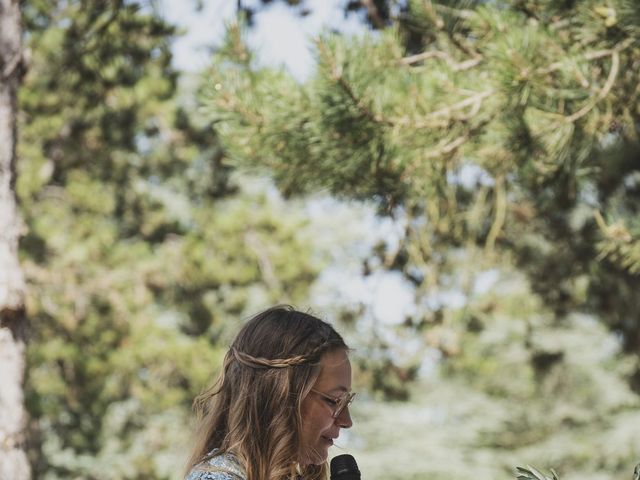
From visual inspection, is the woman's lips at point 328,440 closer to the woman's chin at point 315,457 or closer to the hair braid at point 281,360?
the woman's chin at point 315,457

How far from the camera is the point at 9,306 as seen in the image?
3.80 metres

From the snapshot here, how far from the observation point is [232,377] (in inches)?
79.6

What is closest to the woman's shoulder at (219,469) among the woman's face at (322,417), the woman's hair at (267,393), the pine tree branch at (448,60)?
the woman's hair at (267,393)

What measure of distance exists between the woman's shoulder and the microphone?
0.17 metres

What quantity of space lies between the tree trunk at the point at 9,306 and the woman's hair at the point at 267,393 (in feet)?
6.50

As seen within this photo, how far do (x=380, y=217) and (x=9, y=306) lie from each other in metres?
1.78

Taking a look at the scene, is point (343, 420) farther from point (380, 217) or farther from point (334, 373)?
point (380, 217)

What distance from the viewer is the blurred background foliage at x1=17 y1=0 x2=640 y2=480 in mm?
3590

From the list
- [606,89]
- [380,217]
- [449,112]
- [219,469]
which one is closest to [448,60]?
[449,112]

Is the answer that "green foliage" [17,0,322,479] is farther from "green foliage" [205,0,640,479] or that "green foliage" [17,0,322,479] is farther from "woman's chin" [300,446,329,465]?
"woman's chin" [300,446,329,465]

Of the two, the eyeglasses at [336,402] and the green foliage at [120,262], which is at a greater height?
the green foliage at [120,262]

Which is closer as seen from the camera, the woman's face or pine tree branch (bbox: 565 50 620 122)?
the woman's face

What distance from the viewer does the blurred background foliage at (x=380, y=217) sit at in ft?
11.8

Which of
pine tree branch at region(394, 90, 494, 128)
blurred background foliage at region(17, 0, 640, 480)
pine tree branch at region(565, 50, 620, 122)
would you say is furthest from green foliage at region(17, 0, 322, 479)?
pine tree branch at region(565, 50, 620, 122)
